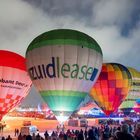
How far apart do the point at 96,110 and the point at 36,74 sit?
203 ft

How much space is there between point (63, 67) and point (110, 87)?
33.0 feet

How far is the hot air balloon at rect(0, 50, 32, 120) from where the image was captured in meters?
22.7

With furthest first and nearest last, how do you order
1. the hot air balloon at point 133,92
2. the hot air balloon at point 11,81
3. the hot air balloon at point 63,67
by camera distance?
the hot air balloon at point 133,92
the hot air balloon at point 11,81
the hot air balloon at point 63,67

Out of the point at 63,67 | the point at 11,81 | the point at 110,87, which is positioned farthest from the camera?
the point at 110,87

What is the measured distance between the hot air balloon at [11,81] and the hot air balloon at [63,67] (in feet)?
7.81

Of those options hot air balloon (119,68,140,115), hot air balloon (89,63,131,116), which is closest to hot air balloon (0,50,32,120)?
hot air balloon (89,63,131,116)

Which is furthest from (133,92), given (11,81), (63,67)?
(63,67)

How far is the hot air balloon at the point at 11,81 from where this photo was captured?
22734 mm

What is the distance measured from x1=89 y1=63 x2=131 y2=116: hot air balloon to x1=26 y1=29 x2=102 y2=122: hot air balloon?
26.7 ft

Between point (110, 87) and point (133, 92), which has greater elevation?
point (133, 92)

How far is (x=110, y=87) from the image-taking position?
29531 millimetres

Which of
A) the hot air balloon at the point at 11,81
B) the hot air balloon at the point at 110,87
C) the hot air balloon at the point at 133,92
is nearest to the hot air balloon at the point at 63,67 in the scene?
the hot air balloon at the point at 11,81

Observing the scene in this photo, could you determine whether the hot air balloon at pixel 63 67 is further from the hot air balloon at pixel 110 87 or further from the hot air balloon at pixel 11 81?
the hot air balloon at pixel 110 87

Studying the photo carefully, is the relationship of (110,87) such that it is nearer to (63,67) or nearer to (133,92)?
(63,67)
